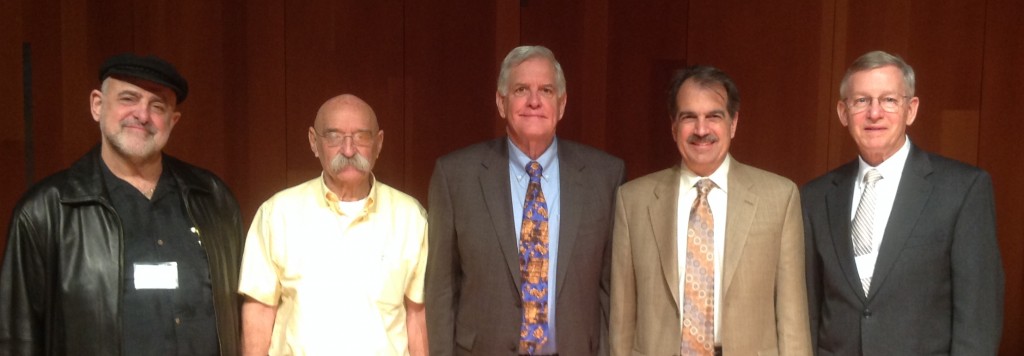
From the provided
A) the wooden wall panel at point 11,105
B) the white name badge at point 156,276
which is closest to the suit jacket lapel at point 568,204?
the white name badge at point 156,276

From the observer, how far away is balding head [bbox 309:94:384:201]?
281 cm

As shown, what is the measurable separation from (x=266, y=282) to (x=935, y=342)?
2.25 m

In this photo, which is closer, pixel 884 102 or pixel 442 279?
pixel 884 102

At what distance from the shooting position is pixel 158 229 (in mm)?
2764

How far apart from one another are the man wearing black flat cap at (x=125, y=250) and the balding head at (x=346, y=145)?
476 mm

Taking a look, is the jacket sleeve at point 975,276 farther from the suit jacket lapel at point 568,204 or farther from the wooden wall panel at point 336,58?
the wooden wall panel at point 336,58

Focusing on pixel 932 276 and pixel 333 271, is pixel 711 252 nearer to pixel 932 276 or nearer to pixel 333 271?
pixel 932 276

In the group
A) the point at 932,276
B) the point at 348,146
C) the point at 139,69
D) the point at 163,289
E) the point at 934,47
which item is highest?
the point at 934,47

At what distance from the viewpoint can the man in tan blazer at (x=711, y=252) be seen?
2.58m

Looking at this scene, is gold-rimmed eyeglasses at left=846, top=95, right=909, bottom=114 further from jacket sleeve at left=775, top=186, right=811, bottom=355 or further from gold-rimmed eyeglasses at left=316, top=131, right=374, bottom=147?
gold-rimmed eyeglasses at left=316, top=131, right=374, bottom=147

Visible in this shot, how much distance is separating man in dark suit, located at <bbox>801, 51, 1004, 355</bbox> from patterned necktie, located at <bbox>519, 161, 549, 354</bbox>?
0.94 m

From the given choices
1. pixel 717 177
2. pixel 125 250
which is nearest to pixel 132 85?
pixel 125 250

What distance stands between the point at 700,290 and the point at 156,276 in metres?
1.81

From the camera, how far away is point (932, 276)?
2.58m
